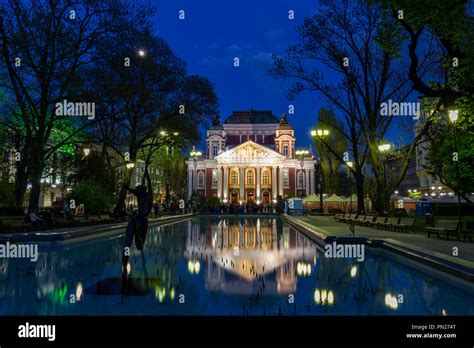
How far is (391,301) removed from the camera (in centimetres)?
630

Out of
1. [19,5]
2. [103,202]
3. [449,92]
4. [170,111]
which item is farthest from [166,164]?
[449,92]

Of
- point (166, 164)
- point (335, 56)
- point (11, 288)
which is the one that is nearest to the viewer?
point (11, 288)

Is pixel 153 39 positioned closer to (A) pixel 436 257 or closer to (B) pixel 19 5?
(B) pixel 19 5

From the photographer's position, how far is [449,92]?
1309 cm

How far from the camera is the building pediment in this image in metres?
81.1

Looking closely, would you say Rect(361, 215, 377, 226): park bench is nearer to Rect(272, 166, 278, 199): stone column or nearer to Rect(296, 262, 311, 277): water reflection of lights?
Rect(296, 262, 311, 277): water reflection of lights

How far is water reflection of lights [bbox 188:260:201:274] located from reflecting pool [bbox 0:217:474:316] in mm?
25

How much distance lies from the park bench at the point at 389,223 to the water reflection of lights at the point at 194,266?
1304 cm

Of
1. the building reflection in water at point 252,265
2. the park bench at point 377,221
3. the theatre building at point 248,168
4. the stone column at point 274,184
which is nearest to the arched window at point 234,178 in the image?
the theatre building at point 248,168

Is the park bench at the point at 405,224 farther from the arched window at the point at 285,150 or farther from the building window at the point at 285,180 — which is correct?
the arched window at the point at 285,150

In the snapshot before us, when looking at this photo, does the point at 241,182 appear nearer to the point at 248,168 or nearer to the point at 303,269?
the point at 248,168

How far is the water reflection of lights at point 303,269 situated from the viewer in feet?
28.6

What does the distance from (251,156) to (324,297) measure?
2963 inches
